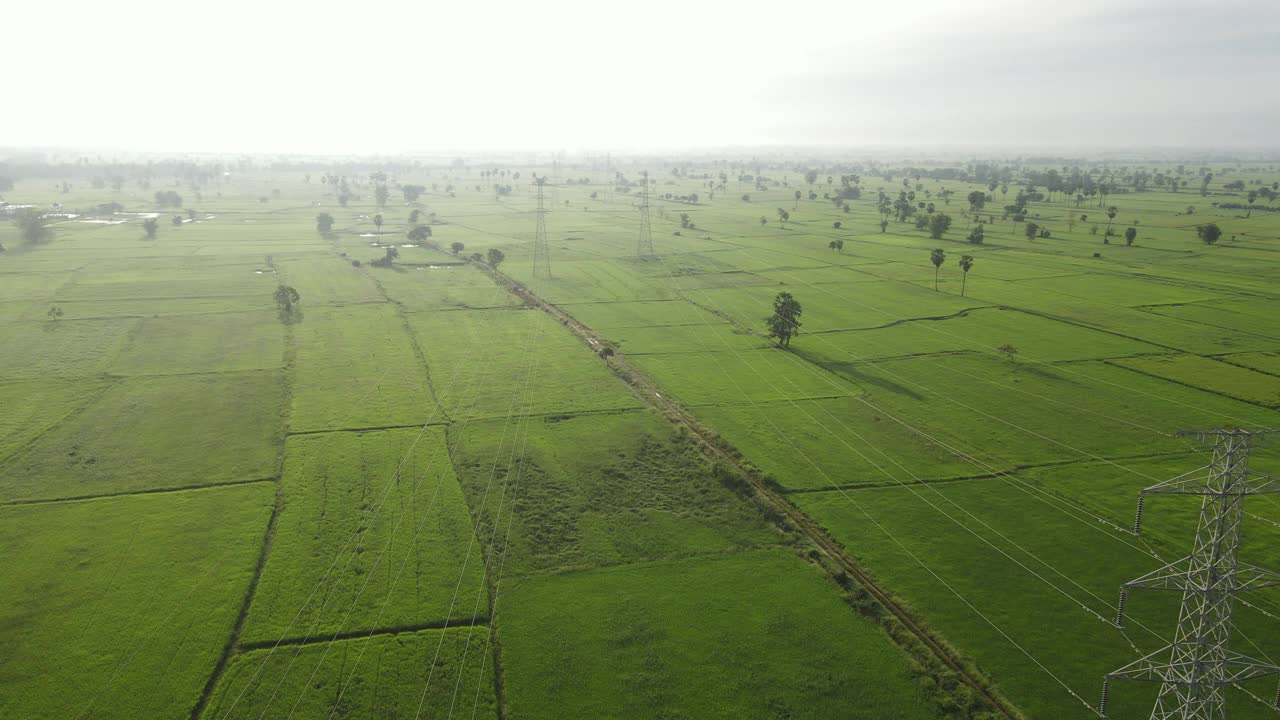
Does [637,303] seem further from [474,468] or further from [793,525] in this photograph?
[793,525]

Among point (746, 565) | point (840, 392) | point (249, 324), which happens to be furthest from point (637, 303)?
point (746, 565)

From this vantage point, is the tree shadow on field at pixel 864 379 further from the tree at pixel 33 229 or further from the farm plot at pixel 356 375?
the tree at pixel 33 229

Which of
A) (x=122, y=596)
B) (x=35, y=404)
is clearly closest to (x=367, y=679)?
(x=122, y=596)

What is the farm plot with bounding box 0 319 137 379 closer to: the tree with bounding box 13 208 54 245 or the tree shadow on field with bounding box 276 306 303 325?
the tree shadow on field with bounding box 276 306 303 325

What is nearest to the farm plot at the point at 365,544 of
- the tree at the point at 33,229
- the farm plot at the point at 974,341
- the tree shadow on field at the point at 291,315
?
the tree shadow on field at the point at 291,315

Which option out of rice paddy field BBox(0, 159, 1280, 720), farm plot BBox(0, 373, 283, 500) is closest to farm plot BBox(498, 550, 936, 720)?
rice paddy field BBox(0, 159, 1280, 720)
